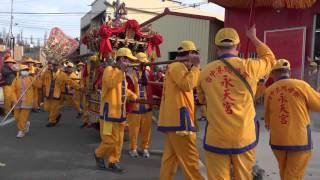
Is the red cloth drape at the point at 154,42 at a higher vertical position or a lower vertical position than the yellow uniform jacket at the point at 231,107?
higher

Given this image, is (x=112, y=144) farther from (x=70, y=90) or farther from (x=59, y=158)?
(x=70, y=90)

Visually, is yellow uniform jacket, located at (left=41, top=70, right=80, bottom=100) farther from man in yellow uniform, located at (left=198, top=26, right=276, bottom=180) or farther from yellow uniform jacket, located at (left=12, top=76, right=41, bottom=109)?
man in yellow uniform, located at (left=198, top=26, right=276, bottom=180)

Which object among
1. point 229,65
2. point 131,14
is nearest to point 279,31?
point 229,65

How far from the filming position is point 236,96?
423 cm

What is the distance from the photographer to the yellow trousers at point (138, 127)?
28.5 feet

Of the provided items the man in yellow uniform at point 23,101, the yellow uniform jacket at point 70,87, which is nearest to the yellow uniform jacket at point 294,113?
the man in yellow uniform at point 23,101

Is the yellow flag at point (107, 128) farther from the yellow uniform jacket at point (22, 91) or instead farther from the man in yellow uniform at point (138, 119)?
the yellow uniform jacket at point (22, 91)

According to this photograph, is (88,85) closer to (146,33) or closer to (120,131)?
(146,33)

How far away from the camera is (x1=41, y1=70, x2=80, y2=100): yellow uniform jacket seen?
13.2 meters

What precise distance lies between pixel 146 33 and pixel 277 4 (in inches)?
262

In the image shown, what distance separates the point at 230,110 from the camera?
4223 mm

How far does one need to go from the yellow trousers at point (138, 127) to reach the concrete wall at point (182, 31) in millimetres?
10528

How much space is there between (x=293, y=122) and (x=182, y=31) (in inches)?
648

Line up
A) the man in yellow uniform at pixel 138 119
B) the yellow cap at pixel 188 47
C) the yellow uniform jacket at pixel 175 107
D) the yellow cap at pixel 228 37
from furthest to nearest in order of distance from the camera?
the man in yellow uniform at pixel 138 119
the yellow cap at pixel 188 47
the yellow uniform jacket at pixel 175 107
the yellow cap at pixel 228 37
